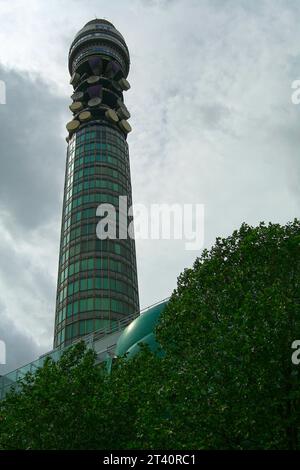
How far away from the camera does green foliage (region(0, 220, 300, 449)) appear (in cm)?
2022

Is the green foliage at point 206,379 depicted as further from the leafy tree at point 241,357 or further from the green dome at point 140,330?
the green dome at point 140,330

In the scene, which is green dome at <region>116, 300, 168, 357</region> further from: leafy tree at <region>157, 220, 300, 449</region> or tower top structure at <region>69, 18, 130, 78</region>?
tower top structure at <region>69, 18, 130, 78</region>

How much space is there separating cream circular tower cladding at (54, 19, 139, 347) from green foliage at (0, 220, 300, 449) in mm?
61927

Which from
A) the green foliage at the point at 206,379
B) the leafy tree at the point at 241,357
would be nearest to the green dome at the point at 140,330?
the green foliage at the point at 206,379

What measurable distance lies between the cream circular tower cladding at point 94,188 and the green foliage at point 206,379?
61.9m

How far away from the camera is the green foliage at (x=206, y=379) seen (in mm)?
20219

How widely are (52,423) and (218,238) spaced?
12.1m

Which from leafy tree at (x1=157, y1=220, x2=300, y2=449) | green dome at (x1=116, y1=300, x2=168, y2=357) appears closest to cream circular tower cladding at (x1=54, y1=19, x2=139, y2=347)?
green dome at (x1=116, y1=300, x2=168, y2=357)

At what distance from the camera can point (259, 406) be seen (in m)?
20.1

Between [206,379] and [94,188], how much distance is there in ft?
288

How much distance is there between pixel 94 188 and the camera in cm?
10688

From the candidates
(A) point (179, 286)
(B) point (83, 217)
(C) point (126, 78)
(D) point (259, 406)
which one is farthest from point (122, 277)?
(D) point (259, 406)

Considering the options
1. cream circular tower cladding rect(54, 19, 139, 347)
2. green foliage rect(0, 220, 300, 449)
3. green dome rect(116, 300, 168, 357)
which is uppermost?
cream circular tower cladding rect(54, 19, 139, 347)
